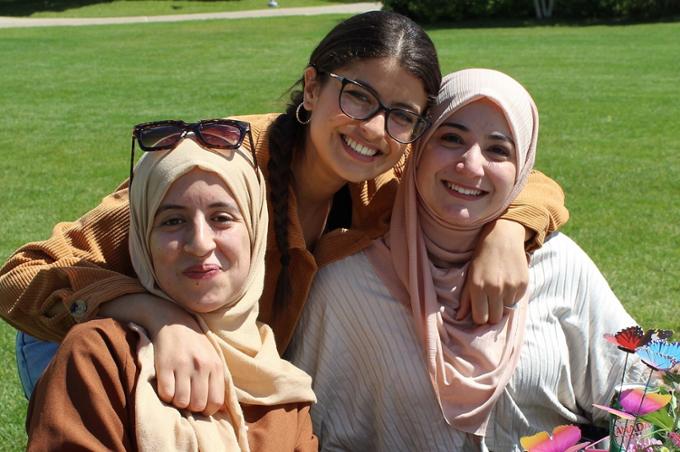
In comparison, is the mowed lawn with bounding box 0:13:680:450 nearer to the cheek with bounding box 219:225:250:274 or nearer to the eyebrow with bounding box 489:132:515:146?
the eyebrow with bounding box 489:132:515:146

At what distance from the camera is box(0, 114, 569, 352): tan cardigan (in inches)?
119

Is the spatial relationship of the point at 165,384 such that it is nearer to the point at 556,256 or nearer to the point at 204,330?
the point at 204,330

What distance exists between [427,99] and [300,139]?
1.66 ft

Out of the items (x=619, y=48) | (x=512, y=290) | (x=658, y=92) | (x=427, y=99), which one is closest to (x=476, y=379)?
(x=512, y=290)

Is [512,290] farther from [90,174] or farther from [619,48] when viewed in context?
[619,48]

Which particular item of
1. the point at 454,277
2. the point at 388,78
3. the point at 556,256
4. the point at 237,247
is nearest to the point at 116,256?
the point at 237,247

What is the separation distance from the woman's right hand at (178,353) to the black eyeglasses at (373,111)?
0.86 meters

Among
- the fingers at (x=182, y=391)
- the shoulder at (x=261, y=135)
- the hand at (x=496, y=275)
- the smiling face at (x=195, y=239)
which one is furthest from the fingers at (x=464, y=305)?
the fingers at (x=182, y=391)

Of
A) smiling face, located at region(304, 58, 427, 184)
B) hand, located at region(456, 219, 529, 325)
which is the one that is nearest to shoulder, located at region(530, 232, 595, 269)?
hand, located at region(456, 219, 529, 325)

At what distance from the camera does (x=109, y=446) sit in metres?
2.50

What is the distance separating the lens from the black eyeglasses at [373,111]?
3.22m

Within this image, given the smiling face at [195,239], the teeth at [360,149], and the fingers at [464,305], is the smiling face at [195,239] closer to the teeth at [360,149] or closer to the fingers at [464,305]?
the teeth at [360,149]

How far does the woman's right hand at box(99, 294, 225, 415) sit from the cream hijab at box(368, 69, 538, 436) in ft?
2.85

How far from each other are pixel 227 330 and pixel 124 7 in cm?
3503
